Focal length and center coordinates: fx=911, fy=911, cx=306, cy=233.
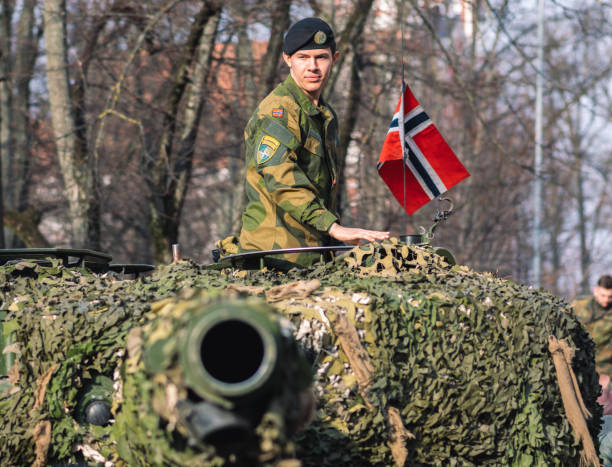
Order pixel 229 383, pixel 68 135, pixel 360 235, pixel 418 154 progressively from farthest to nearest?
pixel 68 135, pixel 418 154, pixel 360 235, pixel 229 383

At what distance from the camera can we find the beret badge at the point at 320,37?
438cm

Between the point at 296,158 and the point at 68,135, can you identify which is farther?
the point at 68,135

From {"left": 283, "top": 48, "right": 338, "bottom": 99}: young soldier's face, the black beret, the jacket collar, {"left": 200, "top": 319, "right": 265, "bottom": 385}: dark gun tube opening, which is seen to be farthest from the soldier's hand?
{"left": 200, "top": 319, "right": 265, "bottom": 385}: dark gun tube opening

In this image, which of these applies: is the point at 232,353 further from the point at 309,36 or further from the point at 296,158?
the point at 309,36

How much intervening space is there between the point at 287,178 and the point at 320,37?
81 centimetres

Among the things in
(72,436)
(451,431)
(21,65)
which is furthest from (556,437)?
(21,65)

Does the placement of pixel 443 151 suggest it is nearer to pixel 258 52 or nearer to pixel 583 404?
pixel 583 404

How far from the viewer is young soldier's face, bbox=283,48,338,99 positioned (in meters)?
4.38

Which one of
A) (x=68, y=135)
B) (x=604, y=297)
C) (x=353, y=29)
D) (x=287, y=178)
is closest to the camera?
(x=287, y=178)

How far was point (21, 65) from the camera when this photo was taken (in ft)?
53.4

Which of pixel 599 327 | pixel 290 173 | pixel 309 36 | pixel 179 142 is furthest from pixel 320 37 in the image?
pixel 599 327

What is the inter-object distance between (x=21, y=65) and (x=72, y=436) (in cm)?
1455

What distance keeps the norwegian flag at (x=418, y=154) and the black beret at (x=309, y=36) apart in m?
0.69

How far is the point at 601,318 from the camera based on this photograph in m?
11.8
